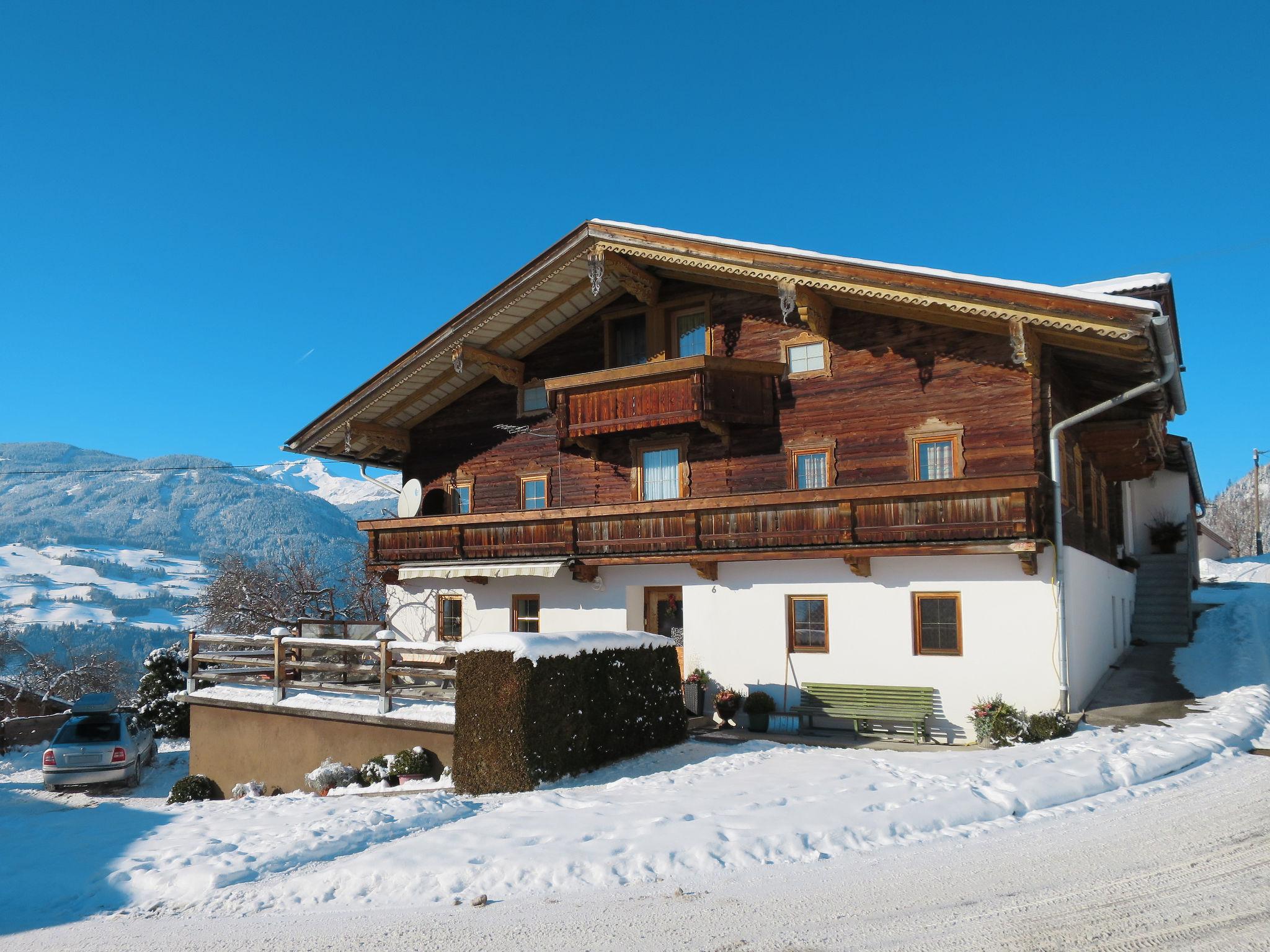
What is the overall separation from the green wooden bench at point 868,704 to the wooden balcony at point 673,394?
581 centimetres

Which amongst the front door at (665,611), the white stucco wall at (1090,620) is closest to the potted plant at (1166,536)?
the white stucco wall at (1090,620)

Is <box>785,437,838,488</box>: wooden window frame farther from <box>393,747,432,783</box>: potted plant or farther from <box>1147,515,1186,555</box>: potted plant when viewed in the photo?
<box>1147,515,1186,555</box>: potted plant

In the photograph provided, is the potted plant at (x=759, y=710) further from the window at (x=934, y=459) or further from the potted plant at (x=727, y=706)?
the window at (x=934, y=459)

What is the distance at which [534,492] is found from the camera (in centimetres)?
2325

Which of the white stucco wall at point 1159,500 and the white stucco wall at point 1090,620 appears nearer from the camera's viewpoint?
the white stucco wall at point 1090,620

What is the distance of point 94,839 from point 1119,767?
12585 mm

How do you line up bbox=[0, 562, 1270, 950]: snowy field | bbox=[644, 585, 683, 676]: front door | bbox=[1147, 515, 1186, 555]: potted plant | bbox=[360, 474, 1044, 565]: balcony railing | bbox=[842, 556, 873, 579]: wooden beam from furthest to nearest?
bbox=[1147, 515, 1186, 555]: potted plant < bbox=[644, 585, 683, 676]: front door < bbox=[842, 556, 873, 579]: wooden beam < bbox=[360, 474, 1044, 565]: balcony railing < bbox=[0, 562, 1270, 950]: snowy field

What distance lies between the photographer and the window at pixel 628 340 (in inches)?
874

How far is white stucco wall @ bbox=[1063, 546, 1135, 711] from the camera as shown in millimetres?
16375

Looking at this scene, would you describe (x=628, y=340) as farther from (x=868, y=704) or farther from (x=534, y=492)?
(x=868, y=704)

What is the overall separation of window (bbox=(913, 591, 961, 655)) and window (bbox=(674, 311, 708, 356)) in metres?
7.51

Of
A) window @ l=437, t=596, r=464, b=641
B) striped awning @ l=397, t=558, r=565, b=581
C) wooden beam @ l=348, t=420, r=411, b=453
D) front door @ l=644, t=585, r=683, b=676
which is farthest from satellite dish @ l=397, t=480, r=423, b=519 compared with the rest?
front door @ l=644, t=585, r=683, b=676

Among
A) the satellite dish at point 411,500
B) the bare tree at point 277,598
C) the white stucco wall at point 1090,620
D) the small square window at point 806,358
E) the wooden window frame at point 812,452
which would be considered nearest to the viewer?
the white stucco wall at point 1090,620

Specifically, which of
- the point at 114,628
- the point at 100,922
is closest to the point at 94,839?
the point at 100,922
